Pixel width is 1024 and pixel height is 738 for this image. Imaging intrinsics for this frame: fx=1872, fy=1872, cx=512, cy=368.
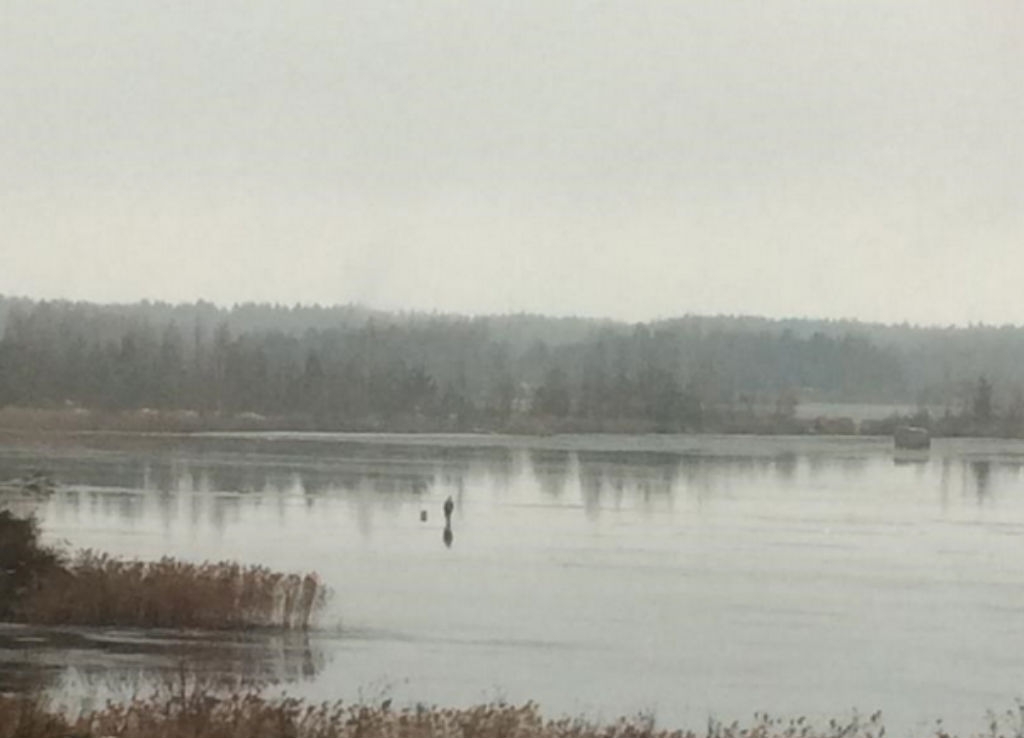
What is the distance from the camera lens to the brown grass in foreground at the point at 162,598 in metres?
19.8

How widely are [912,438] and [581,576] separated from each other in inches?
1749

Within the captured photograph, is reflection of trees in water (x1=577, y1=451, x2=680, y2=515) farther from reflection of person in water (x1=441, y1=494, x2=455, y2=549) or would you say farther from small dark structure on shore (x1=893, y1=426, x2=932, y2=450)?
small dark structure on shore (x1=893, y1=426, x2=932, y2=450)

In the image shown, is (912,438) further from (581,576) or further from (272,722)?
(272,722)

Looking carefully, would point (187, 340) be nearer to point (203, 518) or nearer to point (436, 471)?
point (436, 471)

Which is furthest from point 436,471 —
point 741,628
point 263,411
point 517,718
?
point 517,718

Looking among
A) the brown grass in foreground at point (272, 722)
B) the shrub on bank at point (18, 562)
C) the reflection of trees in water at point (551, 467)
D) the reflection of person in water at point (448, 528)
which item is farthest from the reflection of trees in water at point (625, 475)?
the brown grass in foreground at point (272, 722)

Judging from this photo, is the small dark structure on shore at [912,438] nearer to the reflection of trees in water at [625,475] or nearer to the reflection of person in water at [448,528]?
the reflection of trees in water at [625,475]

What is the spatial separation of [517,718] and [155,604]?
7682 millimetres

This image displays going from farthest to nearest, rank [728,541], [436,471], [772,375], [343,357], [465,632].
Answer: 1. [772,375]
2. [343,357]
3. [436,471]
4. [728,541]
5. [465,632]

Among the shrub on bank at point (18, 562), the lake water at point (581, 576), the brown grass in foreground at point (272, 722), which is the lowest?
the lake water at point (581, 576)

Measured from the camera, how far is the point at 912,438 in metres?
69.9

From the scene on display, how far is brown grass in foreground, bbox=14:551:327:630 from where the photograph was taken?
1977 cm

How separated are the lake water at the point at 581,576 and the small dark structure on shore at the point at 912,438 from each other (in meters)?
13.9

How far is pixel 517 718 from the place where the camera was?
1366 cm
